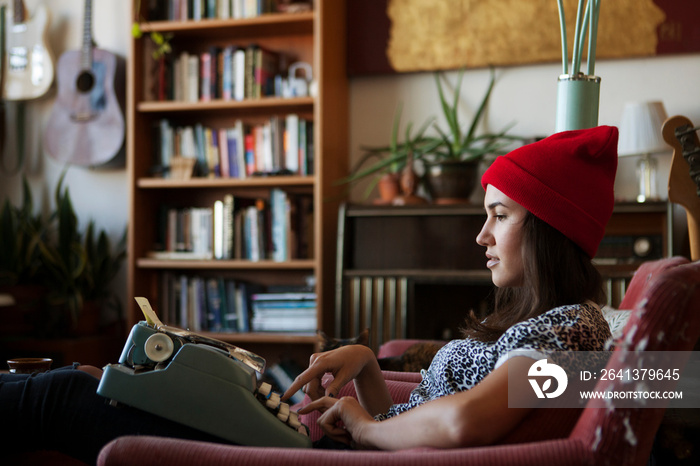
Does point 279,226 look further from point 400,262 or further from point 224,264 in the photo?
point 400,262

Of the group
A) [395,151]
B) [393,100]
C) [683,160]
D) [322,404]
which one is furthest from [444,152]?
[322,404]

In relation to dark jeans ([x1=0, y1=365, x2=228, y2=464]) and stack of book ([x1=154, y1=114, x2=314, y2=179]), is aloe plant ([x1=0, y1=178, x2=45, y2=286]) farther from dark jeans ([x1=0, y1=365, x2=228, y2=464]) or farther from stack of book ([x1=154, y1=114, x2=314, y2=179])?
dark jeans ([x1=0, y1=365, x2=228, y2=464])

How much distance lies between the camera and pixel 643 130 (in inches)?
111

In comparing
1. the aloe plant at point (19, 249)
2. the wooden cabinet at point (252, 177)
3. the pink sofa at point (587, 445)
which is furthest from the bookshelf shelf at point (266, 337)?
the pink sofa at point (587, 445)

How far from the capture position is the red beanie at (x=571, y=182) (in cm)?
118

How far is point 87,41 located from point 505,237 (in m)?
2.84

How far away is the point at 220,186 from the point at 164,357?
241cm

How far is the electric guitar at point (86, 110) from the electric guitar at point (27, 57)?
13cm

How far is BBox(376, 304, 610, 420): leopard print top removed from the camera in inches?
41.5

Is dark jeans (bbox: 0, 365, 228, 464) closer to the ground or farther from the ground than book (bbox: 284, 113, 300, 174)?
closer to the ground

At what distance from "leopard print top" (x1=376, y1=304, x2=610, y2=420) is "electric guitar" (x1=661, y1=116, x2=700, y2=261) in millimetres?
774

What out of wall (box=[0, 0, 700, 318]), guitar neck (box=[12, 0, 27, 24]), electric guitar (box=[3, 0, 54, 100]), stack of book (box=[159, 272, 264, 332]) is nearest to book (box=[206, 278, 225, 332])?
stack of book (box=[159, 272, 264, 332])

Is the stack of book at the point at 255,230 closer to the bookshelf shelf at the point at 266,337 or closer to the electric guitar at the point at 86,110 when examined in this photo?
the bookshelf shelf at the point at 266,337

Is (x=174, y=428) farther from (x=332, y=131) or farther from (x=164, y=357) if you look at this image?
(x=332, y=131)
